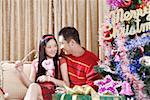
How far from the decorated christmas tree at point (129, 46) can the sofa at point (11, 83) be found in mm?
884

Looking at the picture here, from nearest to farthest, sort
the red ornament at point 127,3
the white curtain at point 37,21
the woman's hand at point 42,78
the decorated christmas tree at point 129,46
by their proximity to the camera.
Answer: the decorated christmas tree at point 129,46 < the red ornament at point 127,3 < the woman's hand at point 42,78 < the white curtain at point 37,21

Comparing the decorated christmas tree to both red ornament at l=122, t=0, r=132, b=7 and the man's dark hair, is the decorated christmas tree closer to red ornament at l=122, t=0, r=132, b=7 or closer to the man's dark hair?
red ornament at l=122, t=0, r=132, b=7

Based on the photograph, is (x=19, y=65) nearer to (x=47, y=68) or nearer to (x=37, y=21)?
(x=47, y=68)

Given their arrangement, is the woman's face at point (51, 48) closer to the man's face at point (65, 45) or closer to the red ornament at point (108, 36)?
the man's face at point (65, 45)

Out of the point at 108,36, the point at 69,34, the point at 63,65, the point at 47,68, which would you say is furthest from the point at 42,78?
the point at 108,36

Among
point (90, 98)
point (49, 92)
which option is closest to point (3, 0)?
point (49, 92)

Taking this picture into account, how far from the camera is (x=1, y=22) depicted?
3.95 metres

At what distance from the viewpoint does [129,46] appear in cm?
269

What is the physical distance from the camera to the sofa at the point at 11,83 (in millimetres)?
3398

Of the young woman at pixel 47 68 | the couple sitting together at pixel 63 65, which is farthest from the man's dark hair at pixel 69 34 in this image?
the young woman at pixel 47 68

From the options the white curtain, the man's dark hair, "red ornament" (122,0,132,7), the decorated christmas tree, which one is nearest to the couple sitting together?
the man's dark hair

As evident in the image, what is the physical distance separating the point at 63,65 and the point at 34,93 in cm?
46

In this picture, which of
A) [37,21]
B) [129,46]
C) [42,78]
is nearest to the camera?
[129,46]

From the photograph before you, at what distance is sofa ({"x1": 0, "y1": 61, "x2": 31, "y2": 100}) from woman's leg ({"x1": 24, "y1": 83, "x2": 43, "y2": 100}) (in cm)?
33
